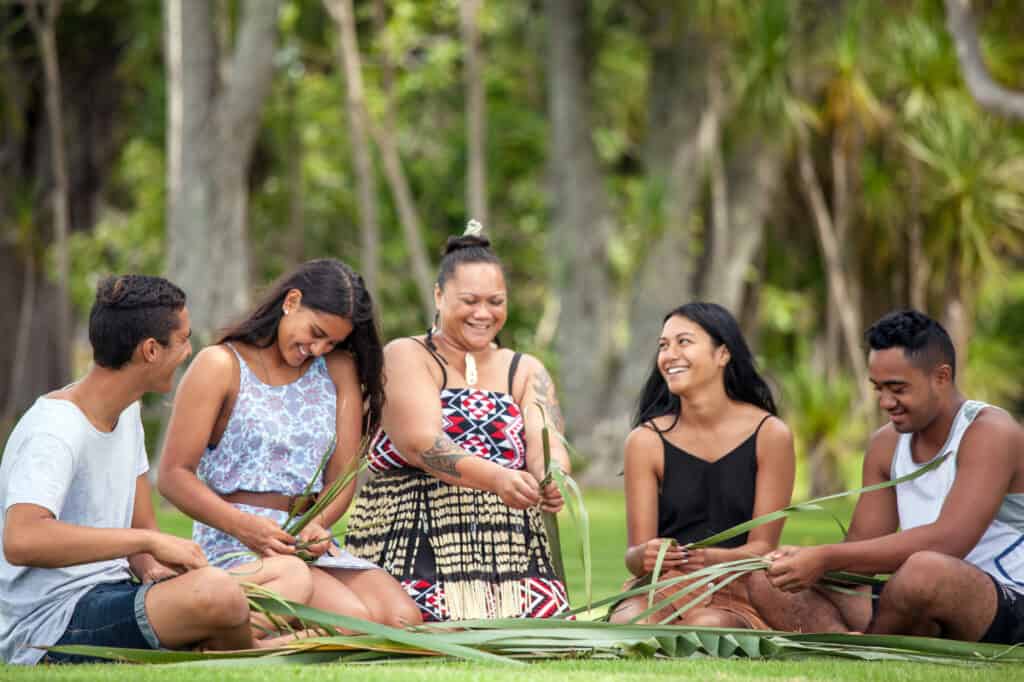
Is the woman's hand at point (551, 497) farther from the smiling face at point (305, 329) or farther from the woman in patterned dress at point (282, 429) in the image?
the smiling face at point (305, 329)

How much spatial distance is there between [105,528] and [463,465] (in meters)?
1.33

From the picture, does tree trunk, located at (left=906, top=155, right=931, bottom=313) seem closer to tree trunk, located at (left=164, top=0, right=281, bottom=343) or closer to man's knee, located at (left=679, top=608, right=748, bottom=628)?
tree trunk, located at (left=164, top=0, right=281, bottom=343)

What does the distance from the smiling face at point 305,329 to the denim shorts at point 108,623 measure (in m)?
1.07

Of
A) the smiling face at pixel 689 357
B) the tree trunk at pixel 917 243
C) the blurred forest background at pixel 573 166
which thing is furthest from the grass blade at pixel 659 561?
the tree trunk at pixel 917 243

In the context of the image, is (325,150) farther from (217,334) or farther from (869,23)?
(217,334)

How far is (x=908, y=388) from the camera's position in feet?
16.2

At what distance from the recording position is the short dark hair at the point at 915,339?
493 cm

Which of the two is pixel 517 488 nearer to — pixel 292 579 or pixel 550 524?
pixel 550 524

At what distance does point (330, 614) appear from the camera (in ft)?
14.7

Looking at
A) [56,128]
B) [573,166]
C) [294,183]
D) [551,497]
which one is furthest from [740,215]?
[551,497]

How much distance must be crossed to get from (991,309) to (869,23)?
22.9 ft

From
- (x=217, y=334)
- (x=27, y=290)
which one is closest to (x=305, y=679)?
(x=217, y=334)

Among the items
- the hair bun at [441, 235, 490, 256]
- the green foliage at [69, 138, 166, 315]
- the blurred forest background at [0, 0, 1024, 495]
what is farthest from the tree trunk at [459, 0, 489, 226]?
the hair bun at [441, 235, 490, 256]

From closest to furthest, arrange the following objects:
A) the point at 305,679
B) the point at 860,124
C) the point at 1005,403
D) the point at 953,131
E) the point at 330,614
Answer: the point at 305,679 < the point at 330,614 < the point at 953,131 < the point at 860,124 < the point at 1005,403
